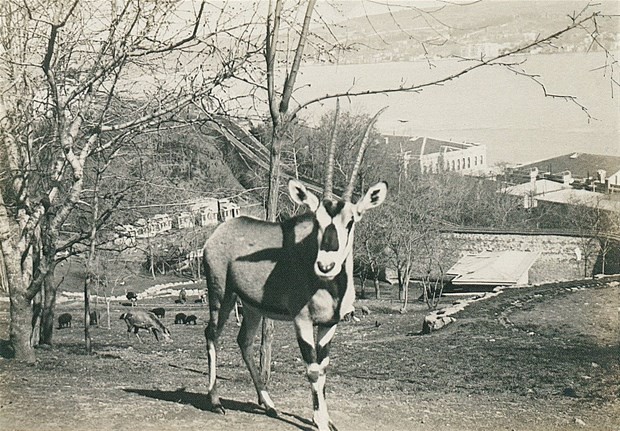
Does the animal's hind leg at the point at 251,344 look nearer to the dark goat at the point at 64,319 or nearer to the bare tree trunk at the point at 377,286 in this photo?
the bare tree trunk at the point at 377,286

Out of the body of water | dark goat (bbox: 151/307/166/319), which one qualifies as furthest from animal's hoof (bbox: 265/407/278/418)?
dark goat (bbox: 151/307/166/319)

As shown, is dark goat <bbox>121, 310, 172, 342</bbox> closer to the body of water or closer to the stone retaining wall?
the stone retaining wall

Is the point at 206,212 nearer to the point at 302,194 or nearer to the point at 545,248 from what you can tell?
the point at 302,194

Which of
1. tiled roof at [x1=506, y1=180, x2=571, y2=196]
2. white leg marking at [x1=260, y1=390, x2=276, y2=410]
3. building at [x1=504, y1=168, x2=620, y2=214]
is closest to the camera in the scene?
white leg marking at [x1=260, y1=390, x2=276, y2=410]

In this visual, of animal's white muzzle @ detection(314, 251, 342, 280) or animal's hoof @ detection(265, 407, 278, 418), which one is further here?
animal's hoof @ detection(265, 407, 278, 418)

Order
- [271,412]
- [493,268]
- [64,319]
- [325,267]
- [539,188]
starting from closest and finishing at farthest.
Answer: [325,267] < [271,412] < [493,268] < [539,188] < [64,319]

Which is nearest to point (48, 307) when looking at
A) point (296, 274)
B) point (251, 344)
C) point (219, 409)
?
point (219, 409)
